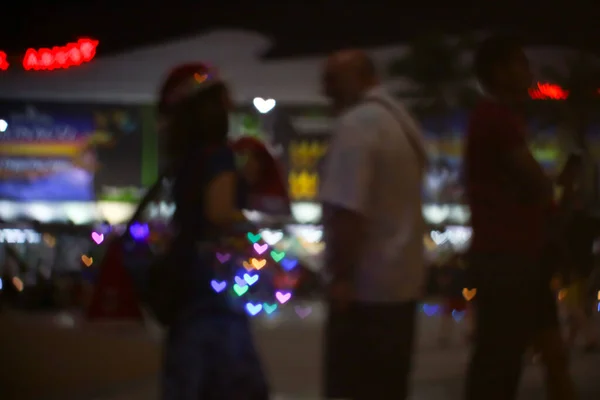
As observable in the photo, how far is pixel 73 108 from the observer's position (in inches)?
296

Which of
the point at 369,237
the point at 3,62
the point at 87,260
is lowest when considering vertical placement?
the point at 87,260

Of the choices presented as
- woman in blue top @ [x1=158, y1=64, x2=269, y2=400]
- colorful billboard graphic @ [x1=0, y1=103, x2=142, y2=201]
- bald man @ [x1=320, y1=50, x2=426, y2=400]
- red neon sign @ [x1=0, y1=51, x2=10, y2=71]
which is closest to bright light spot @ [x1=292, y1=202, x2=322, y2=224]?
colorful billboard graphic @ [x1=0, y1=103, x2=142, y2=201]

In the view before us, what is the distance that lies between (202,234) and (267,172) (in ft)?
2.32

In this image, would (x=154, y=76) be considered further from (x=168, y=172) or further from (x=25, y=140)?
(x=168, y=172)

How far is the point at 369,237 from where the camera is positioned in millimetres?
2408

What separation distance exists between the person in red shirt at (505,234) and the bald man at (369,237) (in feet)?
0.89

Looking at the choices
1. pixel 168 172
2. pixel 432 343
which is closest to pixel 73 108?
pixel 432 343

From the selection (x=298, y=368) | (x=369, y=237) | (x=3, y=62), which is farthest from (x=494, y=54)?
(x=3, y=62)

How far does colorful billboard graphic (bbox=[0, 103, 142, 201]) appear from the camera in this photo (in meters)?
7.38

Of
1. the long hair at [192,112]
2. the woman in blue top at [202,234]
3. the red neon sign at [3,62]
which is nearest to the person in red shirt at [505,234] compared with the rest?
the woman in blue top at [202,234]

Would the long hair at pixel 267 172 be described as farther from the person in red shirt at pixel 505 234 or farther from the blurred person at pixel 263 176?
the person in red shirt at pixel 505 234

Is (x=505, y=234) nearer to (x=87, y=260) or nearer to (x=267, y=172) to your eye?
(x=267, y=172)

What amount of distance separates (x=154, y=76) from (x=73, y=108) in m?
0.91

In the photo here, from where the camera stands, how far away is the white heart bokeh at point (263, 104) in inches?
252
